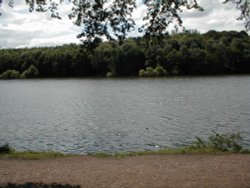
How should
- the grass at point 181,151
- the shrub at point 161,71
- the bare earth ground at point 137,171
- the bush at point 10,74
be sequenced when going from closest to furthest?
the bare earth ground at point 137,171
the grass at point 181,151
the shrub at point 161,71
the bush at point 10,74

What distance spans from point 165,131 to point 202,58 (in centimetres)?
9008

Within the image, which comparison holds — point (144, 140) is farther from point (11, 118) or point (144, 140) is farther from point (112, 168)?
point (11, 118)

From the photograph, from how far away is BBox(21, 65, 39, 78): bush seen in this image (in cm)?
15375

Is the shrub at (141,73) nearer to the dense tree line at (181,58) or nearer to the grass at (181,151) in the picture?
the dense tree line at (181,58)

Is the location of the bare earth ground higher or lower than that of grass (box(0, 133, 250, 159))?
higher

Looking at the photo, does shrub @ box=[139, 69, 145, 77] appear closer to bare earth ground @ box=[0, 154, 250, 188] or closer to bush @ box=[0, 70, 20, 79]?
bush @ box=[0, 70, 20, 79]

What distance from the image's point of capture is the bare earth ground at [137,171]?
1268 cm

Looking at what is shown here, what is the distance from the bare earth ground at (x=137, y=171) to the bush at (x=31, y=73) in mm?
139456

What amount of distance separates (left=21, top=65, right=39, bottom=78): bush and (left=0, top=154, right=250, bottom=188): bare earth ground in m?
139

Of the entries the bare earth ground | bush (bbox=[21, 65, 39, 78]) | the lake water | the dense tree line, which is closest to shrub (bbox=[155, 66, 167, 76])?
the dense tree line

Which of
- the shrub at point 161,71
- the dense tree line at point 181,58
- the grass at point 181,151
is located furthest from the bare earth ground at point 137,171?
the shrub at point 161,71

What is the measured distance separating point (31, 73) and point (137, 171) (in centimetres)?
14393

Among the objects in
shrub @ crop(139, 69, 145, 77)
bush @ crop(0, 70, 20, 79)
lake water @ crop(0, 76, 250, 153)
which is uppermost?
shrub @ crop(139, 69, 145, 77)

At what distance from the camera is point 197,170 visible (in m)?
14.1
